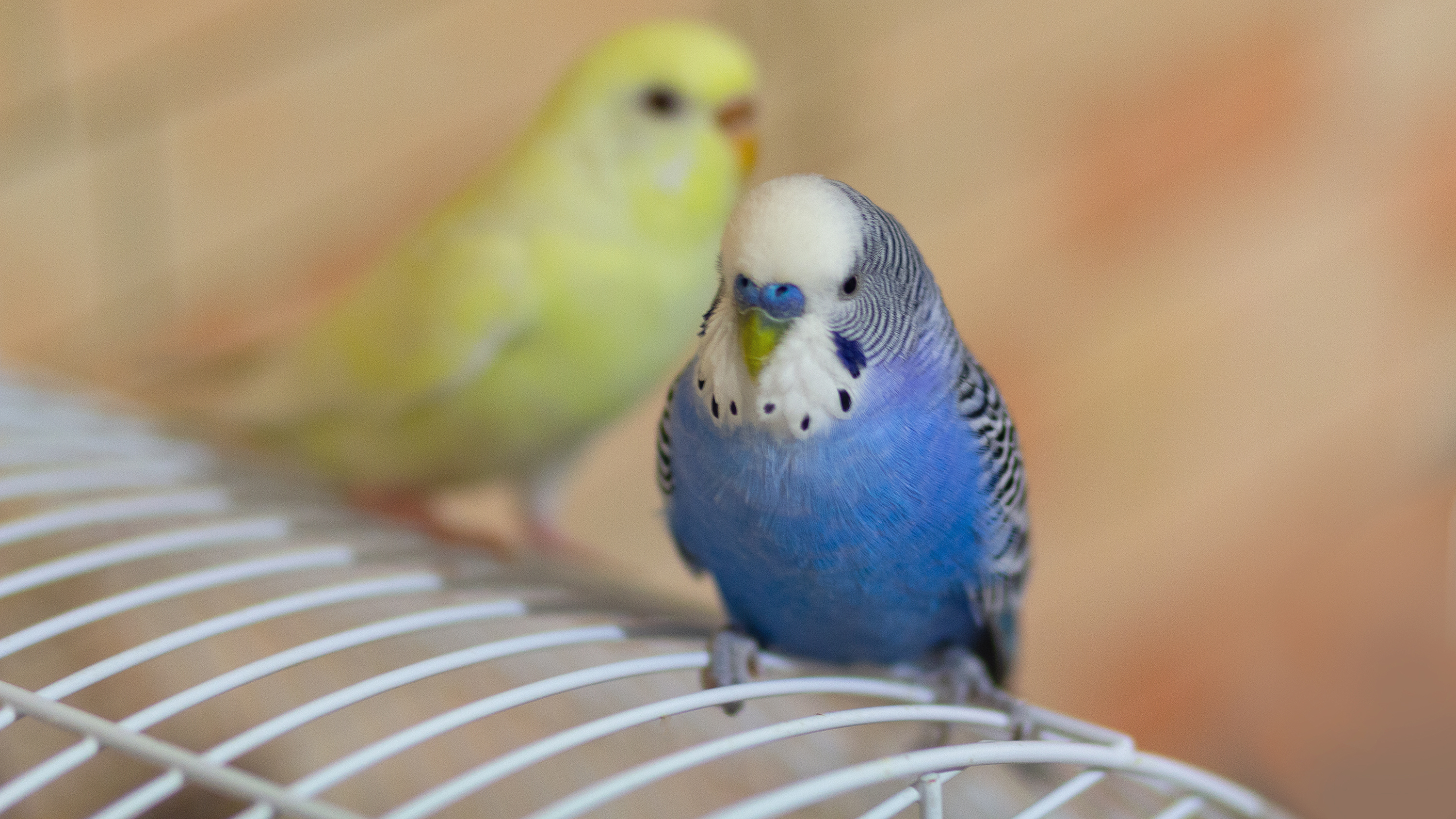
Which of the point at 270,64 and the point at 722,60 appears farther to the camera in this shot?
the point at 270,64

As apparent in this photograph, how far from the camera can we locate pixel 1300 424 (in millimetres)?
2830

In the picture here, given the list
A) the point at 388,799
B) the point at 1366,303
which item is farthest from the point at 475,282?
the point at 1366,303

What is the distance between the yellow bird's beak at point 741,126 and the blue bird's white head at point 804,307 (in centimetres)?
51

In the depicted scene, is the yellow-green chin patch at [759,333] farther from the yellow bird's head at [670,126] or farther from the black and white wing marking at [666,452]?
the yellow bird's head at [670,126]

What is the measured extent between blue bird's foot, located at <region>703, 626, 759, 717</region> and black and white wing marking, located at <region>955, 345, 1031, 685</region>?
0.15 meters

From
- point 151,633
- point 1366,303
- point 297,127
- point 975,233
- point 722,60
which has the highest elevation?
point 297,127

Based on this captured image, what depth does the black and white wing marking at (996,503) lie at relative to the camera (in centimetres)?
76

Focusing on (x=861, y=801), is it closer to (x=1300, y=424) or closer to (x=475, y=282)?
(x=475, y=282)

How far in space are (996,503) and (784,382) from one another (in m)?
0.22

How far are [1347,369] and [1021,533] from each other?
2.44 m

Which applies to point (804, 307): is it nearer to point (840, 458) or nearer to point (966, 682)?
point (840, 458)

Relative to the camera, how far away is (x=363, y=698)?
629mm

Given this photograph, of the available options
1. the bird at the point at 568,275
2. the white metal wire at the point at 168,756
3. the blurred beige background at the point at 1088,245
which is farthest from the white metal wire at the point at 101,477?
the blurred beige background at the point at 1088,245

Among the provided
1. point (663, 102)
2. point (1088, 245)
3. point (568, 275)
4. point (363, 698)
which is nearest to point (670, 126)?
point (663, 102)
